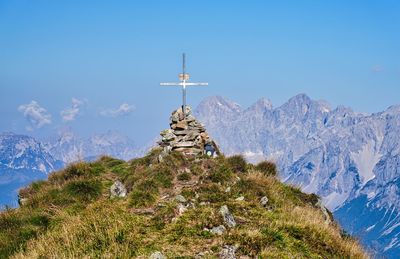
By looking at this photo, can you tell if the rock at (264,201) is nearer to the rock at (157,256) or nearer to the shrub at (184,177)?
the shrub at (184,177)

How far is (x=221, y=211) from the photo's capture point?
21.4 metres

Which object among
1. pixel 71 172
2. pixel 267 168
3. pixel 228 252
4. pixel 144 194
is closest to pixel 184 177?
pixel 144 194

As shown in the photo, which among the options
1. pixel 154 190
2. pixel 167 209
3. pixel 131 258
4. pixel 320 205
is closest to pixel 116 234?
pixel 131 258

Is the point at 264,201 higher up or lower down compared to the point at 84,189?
higher up

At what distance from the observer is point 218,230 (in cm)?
1956

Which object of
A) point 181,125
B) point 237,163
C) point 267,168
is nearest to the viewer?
point 237,163

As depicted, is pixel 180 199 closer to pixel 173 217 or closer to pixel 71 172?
pixel 173 217

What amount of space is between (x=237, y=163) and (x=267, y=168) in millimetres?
2899

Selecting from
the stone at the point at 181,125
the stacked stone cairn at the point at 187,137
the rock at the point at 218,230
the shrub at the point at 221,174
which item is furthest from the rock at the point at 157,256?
the stone at the point at 181,125

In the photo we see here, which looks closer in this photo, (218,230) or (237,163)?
(218,230)

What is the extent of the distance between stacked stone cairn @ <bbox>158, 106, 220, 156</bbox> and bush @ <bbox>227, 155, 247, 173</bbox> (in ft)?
10.3

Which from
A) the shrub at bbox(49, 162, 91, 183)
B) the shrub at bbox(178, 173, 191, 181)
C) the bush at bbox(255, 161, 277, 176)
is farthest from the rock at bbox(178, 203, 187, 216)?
the shrub at bbox(49, 162, 91, 183)

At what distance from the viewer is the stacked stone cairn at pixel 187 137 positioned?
37719 mm

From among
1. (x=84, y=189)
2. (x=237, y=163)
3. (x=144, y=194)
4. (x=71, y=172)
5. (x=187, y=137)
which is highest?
(x=187, y=137)
